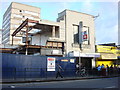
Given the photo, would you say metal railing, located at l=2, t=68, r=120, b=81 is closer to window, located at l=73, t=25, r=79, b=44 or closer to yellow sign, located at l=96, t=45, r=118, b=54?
yellow sign, located at l=96, t=45, r=118, b=54

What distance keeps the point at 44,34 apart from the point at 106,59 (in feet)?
39.9

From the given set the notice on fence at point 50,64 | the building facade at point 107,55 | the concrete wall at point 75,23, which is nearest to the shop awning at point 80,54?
the concrete wall at point 75,23

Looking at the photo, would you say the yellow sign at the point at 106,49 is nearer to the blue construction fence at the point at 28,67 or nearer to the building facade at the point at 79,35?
the building facade at the point at 79,35

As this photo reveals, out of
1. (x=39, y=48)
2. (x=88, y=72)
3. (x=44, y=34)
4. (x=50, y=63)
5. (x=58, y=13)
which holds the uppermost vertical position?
(x=58, y=13)

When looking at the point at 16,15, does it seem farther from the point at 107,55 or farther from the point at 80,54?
the point at 80,54

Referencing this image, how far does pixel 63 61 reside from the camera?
2100 centimetres

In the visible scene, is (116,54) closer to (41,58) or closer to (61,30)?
(61,30)

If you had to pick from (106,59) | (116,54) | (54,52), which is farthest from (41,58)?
(116,54)

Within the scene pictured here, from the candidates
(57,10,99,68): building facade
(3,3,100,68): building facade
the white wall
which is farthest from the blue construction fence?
the white wall

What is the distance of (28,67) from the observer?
1817 cm

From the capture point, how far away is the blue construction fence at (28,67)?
16547mm

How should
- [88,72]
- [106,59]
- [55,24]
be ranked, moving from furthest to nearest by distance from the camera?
[106,59] → [55,24] → [88,72]

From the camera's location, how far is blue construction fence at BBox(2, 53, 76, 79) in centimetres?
1655

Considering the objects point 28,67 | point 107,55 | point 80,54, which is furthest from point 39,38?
point 107,55
